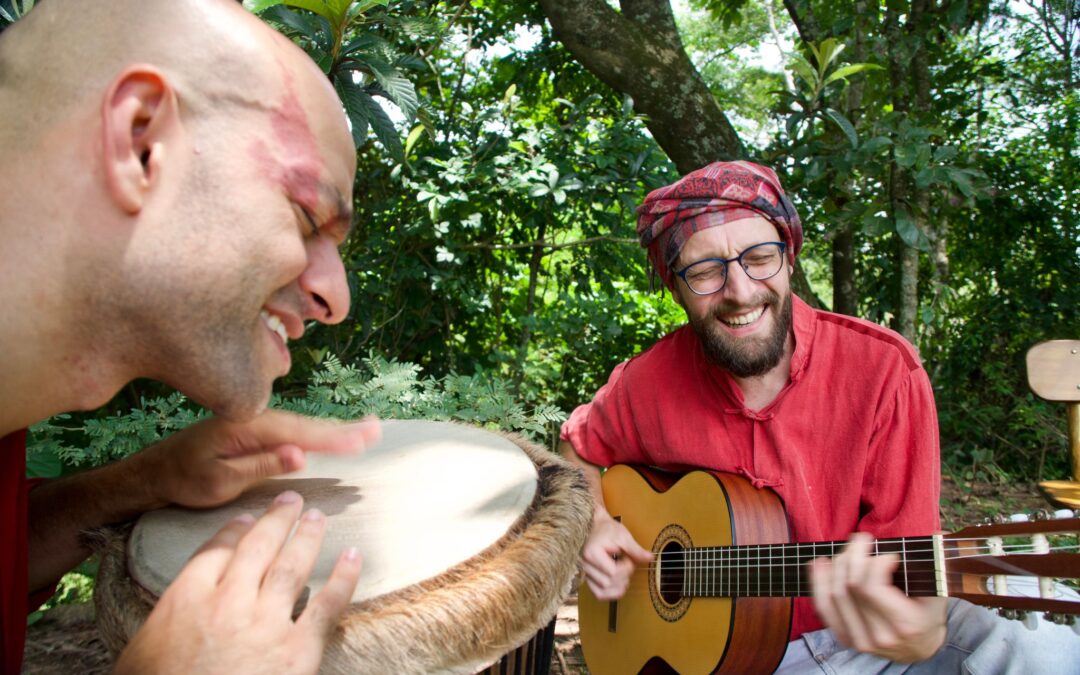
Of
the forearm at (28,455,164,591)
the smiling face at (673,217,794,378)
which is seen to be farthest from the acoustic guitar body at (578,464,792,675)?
the forearm at (28,455,164,591)

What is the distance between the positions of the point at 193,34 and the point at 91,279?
0.34m

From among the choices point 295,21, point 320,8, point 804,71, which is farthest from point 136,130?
point 804,71

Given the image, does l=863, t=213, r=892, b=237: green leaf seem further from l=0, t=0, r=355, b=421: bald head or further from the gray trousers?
l=0, t=0, r=355, b=421: bald head

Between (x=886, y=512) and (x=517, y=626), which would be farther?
(x=886, y=512)

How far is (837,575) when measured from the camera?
1476 millimetres

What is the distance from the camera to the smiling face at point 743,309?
6.63 feet

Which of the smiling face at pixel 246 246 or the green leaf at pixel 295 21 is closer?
the smiling face at pixel 246 246

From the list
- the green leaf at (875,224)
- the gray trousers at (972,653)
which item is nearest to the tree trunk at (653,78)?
the green leaf at (875,224)

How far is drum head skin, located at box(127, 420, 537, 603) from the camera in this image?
3.49ft

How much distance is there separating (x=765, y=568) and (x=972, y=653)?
47 centimetres

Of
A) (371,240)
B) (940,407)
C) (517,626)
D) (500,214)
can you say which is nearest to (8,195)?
(517,626)

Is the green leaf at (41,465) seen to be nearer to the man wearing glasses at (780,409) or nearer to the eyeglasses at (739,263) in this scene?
the man wearing glasses at (780,409)

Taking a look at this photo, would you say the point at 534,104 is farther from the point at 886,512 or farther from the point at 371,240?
the point at 886,512

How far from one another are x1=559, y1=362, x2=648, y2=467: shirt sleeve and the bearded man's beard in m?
0.36
